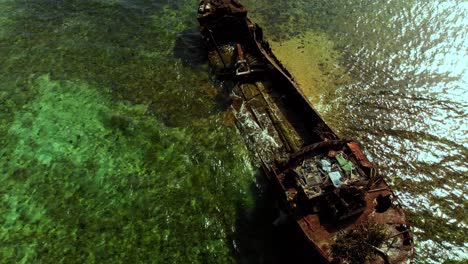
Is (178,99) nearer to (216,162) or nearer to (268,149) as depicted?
(216,162)

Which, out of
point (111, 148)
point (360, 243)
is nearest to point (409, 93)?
point (360, 243)

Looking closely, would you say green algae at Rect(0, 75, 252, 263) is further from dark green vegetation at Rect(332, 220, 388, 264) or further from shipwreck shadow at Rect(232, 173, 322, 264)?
dark green vegetation at Rect(332, 220, 388, 264)

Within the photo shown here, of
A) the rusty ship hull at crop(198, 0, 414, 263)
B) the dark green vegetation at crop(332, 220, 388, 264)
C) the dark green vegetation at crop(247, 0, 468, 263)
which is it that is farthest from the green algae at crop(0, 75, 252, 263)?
the dark green vegetation at crop(247, 0, 468, 263)

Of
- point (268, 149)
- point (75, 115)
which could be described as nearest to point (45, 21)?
point (75, 115)

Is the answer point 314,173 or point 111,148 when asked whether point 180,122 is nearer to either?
point 111,148

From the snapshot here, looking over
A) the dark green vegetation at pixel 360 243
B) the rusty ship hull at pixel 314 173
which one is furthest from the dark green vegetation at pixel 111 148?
the dark green vegetation at pixel 360 243
